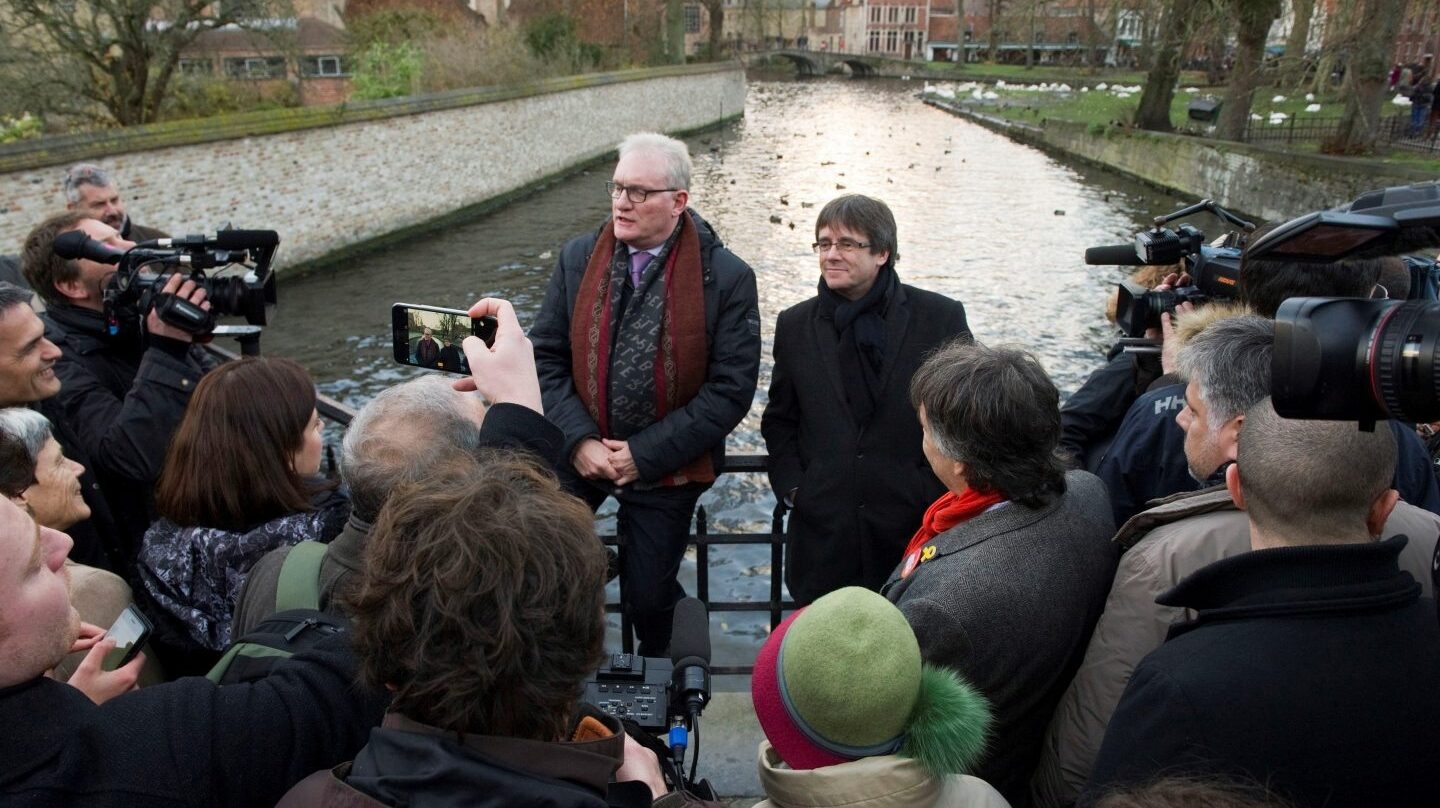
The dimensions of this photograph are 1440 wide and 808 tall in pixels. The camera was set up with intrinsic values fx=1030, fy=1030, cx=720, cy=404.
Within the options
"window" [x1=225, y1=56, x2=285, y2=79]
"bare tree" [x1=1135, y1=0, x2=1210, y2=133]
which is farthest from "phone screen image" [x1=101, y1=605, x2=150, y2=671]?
"bare tree" [x1=1135, y1=0, x2=1210, y2=133]

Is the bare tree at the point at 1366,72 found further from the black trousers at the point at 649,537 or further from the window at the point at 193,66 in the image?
the window at the point at 193,66

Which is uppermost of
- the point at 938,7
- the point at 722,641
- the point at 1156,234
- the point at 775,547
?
the point at 938,7

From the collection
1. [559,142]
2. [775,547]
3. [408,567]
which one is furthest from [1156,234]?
[559,142]

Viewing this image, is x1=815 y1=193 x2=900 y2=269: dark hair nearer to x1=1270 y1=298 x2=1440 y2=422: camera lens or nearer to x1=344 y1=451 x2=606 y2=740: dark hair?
x1=1270 y1=298 x2=1440 y2=422: camera lens

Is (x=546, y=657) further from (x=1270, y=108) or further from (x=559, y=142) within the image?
(x=1270, y=108)

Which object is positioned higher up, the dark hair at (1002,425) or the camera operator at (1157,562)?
the dark hair at (1002,425)

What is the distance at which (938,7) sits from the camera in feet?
290

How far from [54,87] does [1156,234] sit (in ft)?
48.5

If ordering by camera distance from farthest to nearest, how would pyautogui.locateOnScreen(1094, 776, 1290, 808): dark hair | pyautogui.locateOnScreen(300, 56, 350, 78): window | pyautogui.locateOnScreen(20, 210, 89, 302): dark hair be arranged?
pyautogui.locateOnScreen(300, 56, 350, 78): window
pyautogui.locateOnScreen(20, 210, 89, 302): dark hair
pyautogui.locateOnScreen(1094, 776, 1290, 808): dark hair

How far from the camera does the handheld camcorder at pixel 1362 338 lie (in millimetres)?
Answer: 1377

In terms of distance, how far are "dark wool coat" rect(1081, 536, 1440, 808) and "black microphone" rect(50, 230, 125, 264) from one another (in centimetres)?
327

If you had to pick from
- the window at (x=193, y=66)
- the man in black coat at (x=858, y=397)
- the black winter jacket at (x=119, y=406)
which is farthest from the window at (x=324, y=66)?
the man in black coat at (x=858, y=397)

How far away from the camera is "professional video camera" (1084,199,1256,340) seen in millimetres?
3066

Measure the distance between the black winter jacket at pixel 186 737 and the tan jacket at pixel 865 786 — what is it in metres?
0.67
